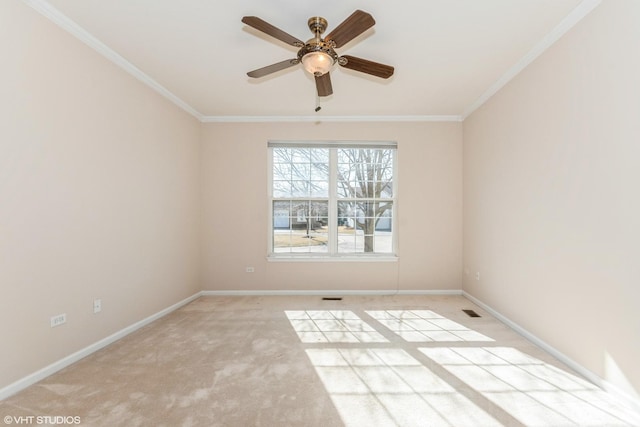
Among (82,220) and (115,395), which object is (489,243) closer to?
(115,395)

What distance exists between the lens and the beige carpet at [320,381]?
174cm

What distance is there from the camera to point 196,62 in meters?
2.87

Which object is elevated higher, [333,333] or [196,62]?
[196,62]

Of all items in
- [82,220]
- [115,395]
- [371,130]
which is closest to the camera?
[115,395]

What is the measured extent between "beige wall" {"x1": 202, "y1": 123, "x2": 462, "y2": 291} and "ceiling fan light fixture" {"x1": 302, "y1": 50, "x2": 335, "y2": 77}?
233 cm

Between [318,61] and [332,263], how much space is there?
3029 mm

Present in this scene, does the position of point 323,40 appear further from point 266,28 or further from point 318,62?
point 266,28

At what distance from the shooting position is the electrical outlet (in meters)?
2.21

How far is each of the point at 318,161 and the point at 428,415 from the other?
11.6ft

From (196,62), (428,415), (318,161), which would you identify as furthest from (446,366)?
(196,62)

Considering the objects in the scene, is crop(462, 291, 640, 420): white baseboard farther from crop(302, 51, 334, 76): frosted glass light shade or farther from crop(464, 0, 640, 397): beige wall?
crop(302, 51, 334, 76): frosted glass light shade

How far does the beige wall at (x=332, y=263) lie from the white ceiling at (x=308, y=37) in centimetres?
64

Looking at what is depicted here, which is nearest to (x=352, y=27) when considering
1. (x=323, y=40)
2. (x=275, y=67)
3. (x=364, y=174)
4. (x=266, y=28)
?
(x=323, y=40)

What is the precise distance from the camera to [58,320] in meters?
2.25
